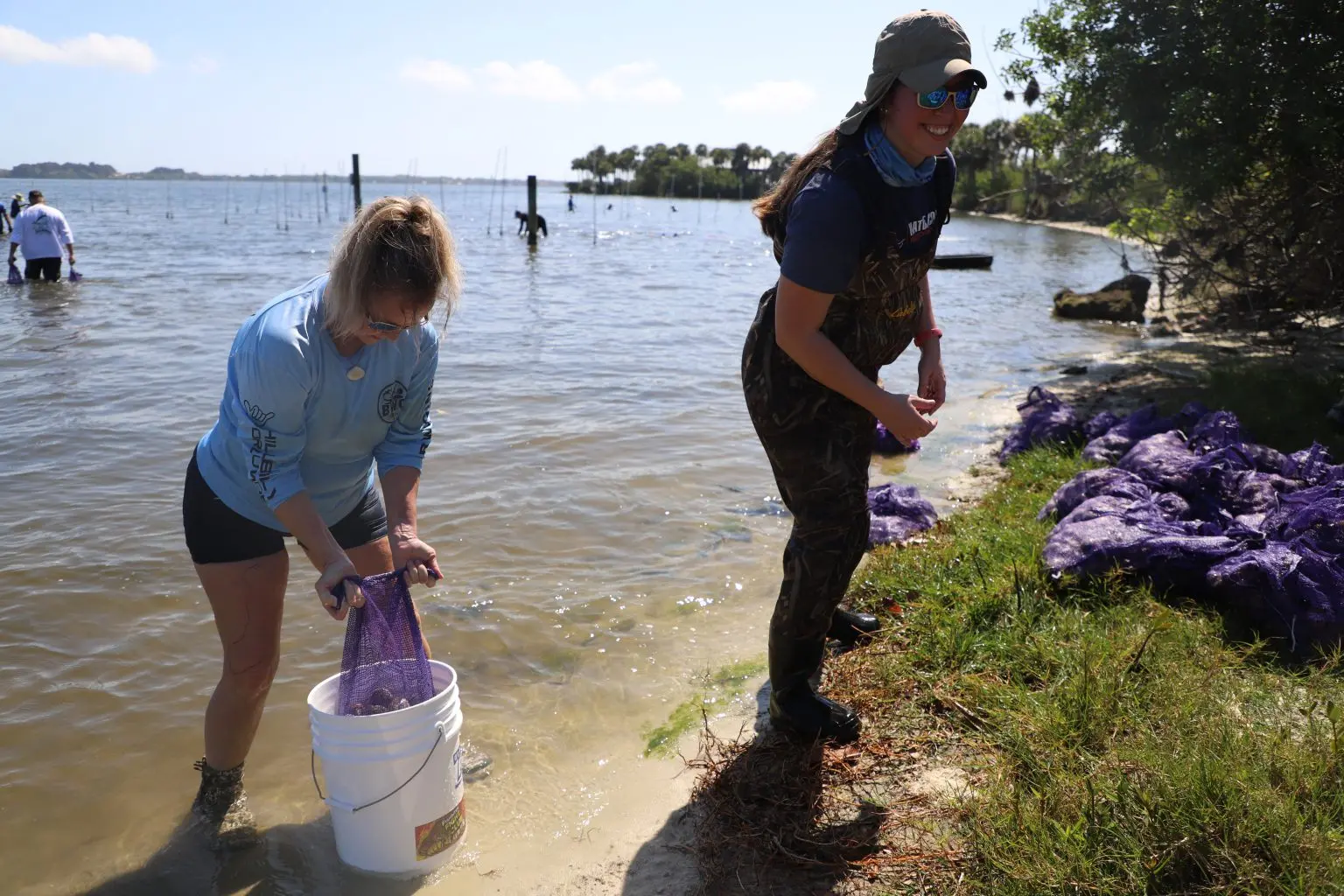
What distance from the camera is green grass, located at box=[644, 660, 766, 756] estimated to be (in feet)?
11.5

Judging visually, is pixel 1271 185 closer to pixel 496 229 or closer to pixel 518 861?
pixel 518 861

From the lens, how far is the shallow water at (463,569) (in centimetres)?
330

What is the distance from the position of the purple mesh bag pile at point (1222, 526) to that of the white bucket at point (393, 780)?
244 cm

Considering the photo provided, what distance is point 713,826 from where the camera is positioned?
2.77m

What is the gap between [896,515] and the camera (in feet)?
17.2

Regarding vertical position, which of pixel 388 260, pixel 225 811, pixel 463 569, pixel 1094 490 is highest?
pixel 388 260

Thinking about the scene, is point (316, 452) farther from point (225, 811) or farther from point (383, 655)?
point (225, 811)

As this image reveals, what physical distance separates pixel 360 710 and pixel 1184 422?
16.0 feet

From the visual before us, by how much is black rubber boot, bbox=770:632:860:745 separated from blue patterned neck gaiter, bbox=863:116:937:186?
137cm

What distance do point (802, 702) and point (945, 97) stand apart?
1768mm

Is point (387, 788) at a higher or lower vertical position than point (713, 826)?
higher

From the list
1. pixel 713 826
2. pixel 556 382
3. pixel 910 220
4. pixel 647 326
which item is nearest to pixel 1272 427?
pixel 910 220

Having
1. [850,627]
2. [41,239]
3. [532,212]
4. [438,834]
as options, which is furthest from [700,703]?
[532,212]

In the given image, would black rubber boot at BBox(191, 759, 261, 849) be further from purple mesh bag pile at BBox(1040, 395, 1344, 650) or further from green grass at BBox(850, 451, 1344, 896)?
purple mesh bag pile at BBox(1040, 395, 1344, 650)
